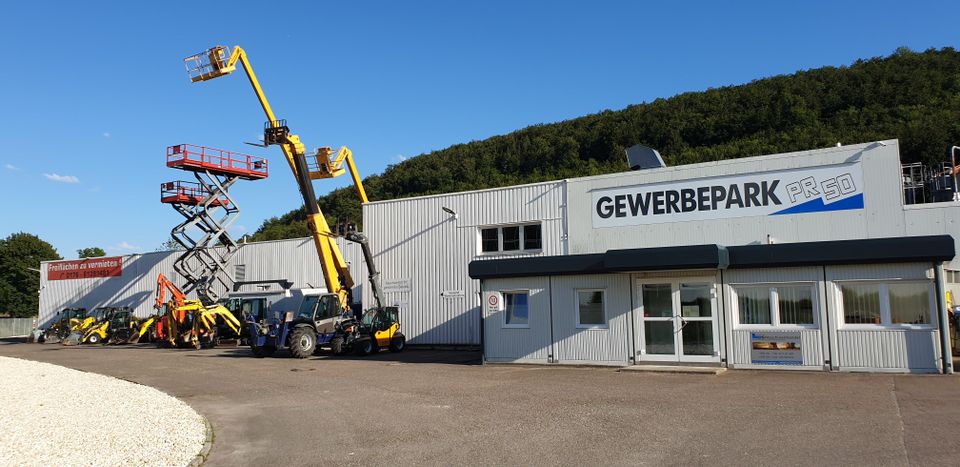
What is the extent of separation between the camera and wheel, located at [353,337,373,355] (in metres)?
22.6

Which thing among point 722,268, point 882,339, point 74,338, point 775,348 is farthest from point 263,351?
point 882,339

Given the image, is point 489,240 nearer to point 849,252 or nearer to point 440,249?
point 440,249

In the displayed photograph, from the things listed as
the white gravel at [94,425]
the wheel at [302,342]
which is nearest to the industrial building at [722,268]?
the wheel at [302,342]

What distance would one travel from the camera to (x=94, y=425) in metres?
10.3

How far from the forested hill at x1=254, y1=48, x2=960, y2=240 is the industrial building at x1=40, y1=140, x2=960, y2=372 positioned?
117 ft

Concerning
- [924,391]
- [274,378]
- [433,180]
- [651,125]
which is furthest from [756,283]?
[433,180]

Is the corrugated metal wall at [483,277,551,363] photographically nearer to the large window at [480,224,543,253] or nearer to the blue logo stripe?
the large window at [480,224,543,253]

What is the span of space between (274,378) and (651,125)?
6691 cm

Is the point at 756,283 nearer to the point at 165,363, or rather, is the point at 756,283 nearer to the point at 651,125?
the point at 165,363

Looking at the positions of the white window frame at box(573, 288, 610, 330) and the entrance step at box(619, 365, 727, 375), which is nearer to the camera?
the entrance step at box(619, 365, 727, 375)

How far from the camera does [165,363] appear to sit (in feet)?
70.9

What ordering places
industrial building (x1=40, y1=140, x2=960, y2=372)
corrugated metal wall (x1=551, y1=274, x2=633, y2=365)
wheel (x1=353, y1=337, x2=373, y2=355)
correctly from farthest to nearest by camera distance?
wheel (x1=353, y1=337, x2=373, y2=355), corrugated metal wall (x1=551, y1=274, x2=633, y2=365), industrial building (x1=40, y1=140, x2=960, y2=372)

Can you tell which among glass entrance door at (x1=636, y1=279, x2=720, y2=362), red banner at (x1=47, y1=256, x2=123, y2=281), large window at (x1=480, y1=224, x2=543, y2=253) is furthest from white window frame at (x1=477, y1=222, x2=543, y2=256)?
red banner at (x1=47, y1=256, x2=123, y2=281)

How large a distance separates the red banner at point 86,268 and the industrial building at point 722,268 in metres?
26.2
